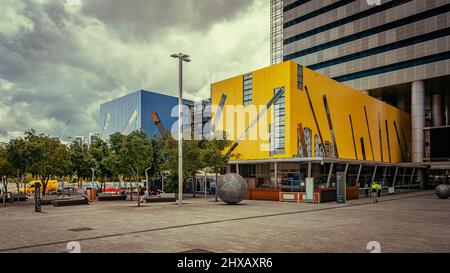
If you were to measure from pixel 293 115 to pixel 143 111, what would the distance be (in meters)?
57.5

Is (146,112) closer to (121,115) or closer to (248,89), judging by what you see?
(121,115)

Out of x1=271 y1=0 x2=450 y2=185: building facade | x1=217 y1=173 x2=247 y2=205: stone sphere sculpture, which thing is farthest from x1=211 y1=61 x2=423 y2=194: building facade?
x1=271 y1=0 x2=450 y2=185: building facade

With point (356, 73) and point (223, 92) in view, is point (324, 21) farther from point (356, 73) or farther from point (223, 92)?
point (223, 92)

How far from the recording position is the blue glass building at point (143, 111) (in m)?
91.2

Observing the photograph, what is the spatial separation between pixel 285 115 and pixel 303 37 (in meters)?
38.5

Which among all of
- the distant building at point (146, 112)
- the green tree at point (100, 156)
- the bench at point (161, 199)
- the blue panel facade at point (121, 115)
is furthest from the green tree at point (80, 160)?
the blue panel facade at point (121, 115)

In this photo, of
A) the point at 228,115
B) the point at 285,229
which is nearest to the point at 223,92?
the point at 228,115

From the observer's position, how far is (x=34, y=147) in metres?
32.9

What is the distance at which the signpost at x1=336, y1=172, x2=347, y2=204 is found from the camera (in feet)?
96.5

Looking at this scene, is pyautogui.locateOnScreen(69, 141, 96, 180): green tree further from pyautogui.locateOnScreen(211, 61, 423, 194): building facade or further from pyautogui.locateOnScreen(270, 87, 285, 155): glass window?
pyautogui.locateOnScreen(270, 87, 285, 155): glass window

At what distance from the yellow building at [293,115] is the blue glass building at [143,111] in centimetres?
4073

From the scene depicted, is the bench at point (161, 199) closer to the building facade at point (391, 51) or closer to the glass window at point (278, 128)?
the glass window at point (278, 128)

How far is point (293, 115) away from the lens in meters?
41.3
